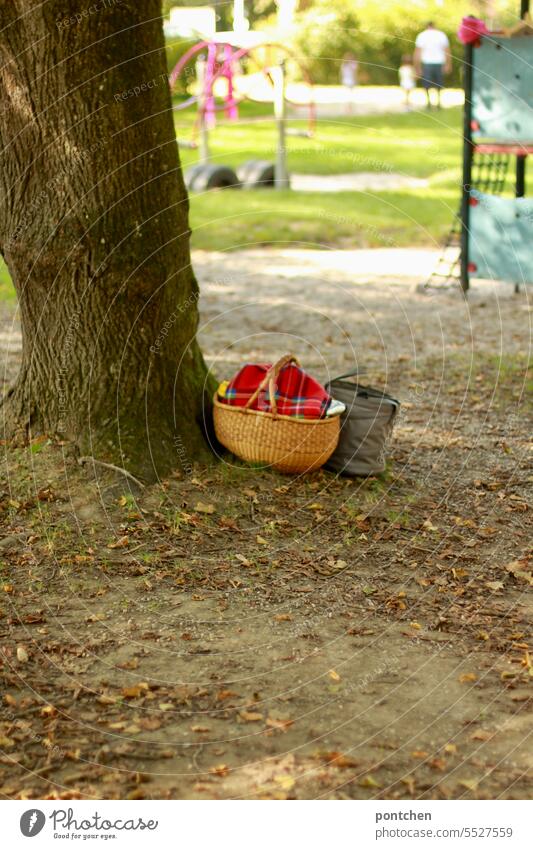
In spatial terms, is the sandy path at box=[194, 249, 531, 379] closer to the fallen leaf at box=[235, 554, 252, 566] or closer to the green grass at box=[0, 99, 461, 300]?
the green grass at box=[0, 99, 461, 300]

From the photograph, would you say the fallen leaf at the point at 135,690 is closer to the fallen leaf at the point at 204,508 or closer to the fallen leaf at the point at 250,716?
the fallen leaf at the point at 250,716

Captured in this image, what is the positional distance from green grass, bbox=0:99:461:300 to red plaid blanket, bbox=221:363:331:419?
2580 mm

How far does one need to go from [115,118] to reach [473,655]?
3066 mm

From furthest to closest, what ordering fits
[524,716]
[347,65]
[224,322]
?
1. [347,65]
2. [224,322]
3. [524,716]

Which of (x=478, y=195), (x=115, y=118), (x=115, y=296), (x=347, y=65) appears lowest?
(x=347, y=65)

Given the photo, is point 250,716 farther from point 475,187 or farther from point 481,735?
point 475,187

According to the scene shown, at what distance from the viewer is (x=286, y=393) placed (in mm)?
6148

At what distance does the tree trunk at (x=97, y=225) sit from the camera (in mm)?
5508

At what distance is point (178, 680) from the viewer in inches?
166

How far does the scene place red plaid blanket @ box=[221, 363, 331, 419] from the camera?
6004 mm

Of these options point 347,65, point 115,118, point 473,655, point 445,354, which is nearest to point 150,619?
point 473,655

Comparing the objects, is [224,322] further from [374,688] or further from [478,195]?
[374,688]

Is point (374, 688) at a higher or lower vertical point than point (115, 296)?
lower

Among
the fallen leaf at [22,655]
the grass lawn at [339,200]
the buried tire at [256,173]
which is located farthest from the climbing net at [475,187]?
the fallen leaf at [22,655]
